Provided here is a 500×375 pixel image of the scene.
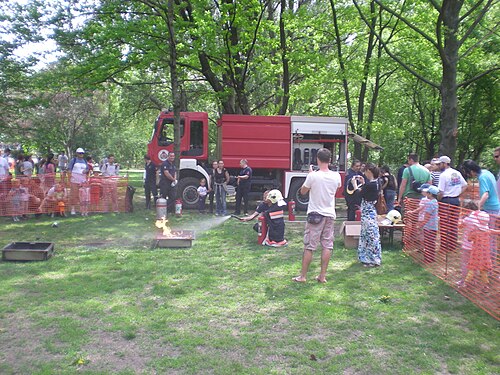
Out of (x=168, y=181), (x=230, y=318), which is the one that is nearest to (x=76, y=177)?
(x=168, y=181)

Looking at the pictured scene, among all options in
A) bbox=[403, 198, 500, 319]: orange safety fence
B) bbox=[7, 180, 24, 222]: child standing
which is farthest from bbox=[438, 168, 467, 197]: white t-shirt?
bbox=[7, 180, 24, 222]: child standing

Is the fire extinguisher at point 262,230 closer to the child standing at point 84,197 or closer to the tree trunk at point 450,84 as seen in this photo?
the tree trunk at point 450,84

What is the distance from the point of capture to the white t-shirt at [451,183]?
25.0 ft

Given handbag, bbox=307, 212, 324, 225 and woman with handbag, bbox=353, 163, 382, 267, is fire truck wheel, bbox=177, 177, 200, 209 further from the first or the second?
handbag, bbox=307, 212, 324, 225

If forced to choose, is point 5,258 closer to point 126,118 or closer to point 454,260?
point 454,260

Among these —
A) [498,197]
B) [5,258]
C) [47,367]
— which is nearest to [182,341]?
[47,367]

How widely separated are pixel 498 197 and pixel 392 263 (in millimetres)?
1922

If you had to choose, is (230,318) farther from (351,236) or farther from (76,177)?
(76,177)

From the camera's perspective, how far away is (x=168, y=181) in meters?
12.3

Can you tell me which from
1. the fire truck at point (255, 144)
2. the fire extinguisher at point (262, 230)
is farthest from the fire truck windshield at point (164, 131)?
the fire extinguisher at point (262, 230)

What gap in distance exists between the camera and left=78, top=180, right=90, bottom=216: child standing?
12.1m

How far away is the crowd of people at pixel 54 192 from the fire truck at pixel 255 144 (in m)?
1.97

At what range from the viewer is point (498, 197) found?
6504 millimetres

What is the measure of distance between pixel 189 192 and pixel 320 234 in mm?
7964
